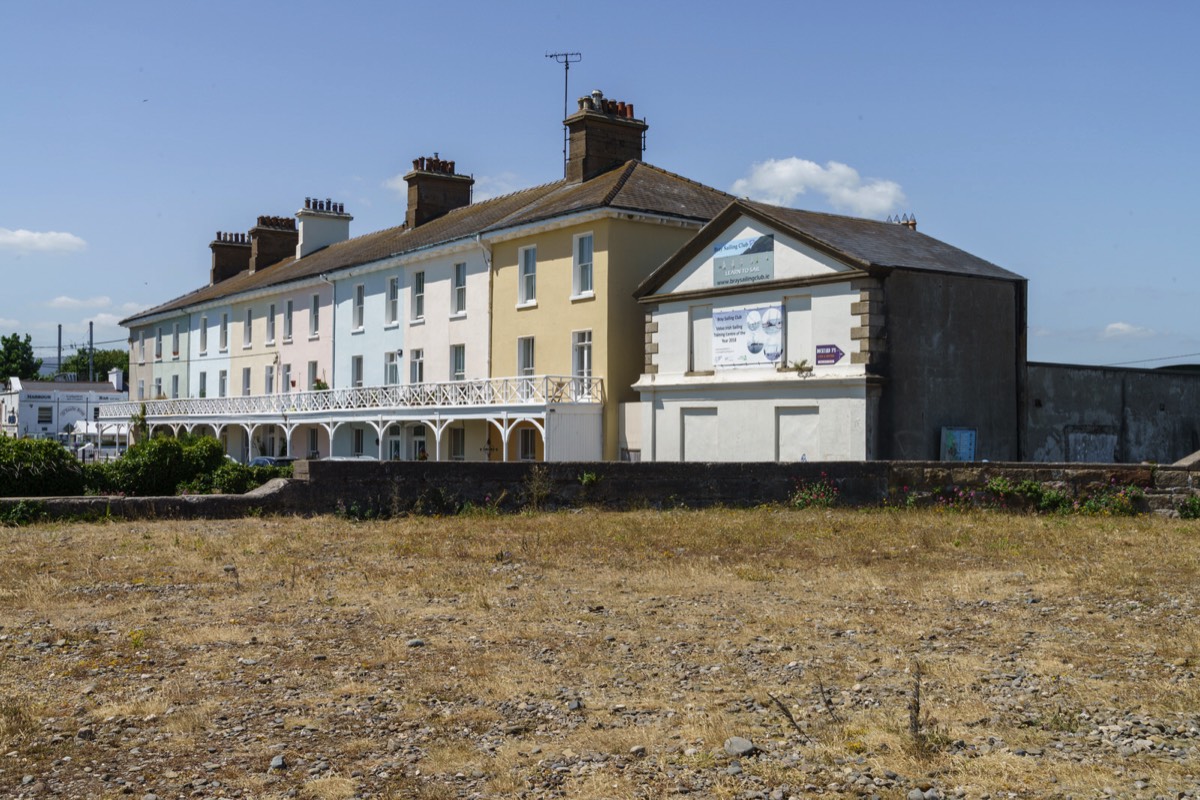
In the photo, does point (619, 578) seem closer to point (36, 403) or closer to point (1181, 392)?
point (1181, 392)

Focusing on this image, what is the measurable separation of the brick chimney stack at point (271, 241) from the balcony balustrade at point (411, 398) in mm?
7103

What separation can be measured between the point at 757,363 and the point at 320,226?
28.5 metres

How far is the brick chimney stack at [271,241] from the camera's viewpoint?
2052 inches

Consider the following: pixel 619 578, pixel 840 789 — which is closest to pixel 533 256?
pixel 619 578

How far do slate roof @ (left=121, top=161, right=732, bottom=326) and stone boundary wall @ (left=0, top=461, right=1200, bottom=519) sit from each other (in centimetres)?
1058

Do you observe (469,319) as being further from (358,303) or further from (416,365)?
(358,303)

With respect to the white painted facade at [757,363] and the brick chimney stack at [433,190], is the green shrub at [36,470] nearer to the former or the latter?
the white painted facade at [757,363]

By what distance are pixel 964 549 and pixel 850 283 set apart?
10.5 metres

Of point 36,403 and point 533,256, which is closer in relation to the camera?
point 533,256

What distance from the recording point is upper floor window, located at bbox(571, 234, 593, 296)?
2925cm

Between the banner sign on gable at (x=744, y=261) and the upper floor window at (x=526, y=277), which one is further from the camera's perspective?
the upper floor window at (x=526, y=277)

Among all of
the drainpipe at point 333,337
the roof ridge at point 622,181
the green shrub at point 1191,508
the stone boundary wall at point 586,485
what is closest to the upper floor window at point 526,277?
the roof ridge at point 622,181

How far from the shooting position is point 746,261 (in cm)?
2538

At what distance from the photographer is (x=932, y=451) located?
23.6 metres
